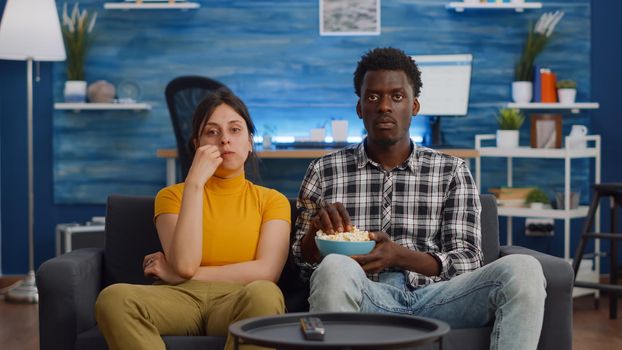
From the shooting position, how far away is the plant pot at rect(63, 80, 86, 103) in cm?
554

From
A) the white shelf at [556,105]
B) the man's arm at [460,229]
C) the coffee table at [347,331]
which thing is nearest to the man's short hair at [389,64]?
the man's arm at [460,229]

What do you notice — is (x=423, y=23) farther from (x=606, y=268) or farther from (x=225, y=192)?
(x=225, y=192)

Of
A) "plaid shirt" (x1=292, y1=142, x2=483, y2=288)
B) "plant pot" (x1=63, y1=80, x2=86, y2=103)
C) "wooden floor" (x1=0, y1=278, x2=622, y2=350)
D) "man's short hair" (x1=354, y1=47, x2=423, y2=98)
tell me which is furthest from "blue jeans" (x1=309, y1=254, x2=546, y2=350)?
"plant pot" (x1=63, y1=80, x2=86, y2=103)

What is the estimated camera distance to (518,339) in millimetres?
2424

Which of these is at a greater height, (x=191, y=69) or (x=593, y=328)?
(x=191, y=69)

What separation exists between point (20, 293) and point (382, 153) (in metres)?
3.01

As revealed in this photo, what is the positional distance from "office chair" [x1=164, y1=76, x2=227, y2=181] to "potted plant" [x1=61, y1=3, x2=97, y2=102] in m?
0.89

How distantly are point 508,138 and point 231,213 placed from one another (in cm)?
281

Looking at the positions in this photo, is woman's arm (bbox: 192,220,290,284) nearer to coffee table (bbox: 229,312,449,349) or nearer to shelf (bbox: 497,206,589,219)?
coffee table (bbox: 229,312,449,349)

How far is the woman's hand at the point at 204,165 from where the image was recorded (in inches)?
108

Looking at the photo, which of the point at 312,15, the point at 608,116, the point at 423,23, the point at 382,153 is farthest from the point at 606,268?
the point at 382,153

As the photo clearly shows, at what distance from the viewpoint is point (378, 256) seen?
2.63 m

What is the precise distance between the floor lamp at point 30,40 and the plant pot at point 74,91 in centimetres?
24

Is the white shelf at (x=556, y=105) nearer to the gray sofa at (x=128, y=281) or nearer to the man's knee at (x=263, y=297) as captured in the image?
the gray sofa at (x=128, y=281)
